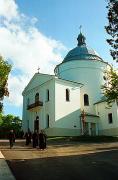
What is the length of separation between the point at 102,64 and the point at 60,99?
10808mm

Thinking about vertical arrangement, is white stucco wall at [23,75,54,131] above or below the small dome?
below

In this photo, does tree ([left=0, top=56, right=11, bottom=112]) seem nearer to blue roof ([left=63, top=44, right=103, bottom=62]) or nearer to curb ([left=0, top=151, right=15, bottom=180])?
blue roof ([left=63, top=44, right=103, bottom=62])

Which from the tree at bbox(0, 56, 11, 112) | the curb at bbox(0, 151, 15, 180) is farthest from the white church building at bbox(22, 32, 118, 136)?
the curb at bbox(0, 151, 15, 180)

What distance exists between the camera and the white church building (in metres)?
43.0

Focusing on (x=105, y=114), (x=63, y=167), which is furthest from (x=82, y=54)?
(x=63, y=167)

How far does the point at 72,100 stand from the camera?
146ft

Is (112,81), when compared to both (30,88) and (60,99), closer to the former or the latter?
(60,99)

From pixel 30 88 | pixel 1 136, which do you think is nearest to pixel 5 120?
pixel 30 88

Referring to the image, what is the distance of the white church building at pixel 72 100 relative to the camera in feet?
141

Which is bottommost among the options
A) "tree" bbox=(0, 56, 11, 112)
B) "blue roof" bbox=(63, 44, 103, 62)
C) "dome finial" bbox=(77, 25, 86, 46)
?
"tree" bbox=(0, 56, 11, 112)

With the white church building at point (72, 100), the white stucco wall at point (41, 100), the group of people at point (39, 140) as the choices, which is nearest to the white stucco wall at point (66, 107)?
the white church building at point (72, 100)

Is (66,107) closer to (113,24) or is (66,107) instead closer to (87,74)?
(87,74)

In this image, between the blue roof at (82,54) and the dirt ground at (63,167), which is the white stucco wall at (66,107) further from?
the dirt ground at (63,167)

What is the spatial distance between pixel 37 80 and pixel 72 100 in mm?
6892
